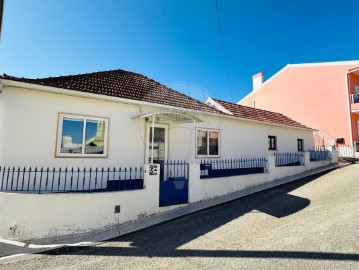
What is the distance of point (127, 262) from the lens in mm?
4262

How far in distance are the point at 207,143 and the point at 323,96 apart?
1467 centimetres

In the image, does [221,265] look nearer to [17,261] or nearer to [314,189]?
[17,261]

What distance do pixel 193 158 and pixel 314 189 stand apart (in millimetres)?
5233

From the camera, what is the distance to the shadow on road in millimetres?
4285

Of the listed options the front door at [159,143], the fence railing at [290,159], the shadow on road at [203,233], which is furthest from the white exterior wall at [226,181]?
the front door at [159,143]

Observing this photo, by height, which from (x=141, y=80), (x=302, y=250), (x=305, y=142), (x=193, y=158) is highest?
(x=141, y=80)

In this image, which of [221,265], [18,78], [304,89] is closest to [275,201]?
[221,265]

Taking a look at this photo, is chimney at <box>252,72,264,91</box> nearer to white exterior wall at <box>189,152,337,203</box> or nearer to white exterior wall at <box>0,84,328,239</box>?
white exterior wall at <box>189,152,337,203</box>

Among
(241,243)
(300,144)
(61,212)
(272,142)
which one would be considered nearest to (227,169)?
(241,243)

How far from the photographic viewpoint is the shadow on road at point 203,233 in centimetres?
429

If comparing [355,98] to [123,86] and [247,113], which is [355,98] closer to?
[247,113]

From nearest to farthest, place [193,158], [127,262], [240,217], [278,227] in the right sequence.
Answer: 1. [127,262]
2. [278,227]
3. [240,217]
4. [193,158]

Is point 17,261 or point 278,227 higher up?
point 278,227

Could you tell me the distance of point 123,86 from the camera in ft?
32.1
